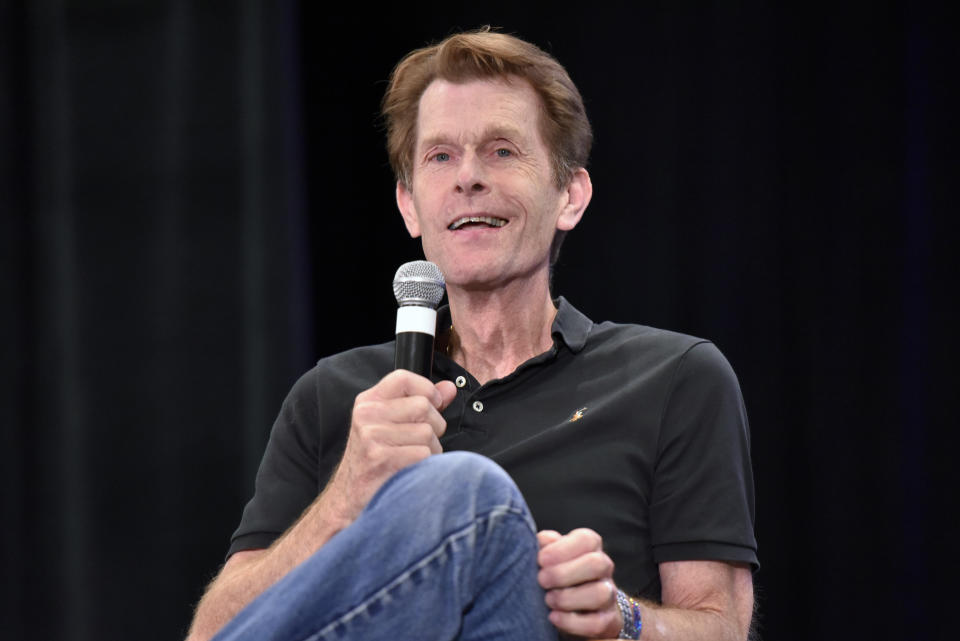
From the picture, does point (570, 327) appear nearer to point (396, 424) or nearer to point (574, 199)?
point (574, 199)

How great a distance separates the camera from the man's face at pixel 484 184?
164 cm

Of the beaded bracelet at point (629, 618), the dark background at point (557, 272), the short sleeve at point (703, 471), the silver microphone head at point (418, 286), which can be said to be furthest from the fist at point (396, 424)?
the dark background at point (557, 272)

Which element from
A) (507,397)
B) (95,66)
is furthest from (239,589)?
(95,66)

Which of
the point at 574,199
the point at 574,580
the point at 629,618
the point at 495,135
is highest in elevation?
the point at 495,135

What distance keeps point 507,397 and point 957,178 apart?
4.09ft

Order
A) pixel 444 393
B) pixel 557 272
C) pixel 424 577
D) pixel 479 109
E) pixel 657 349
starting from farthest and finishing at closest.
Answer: pixel 557 272, pixel 479 109, pixel 657 349, pixel 444 393, pixel 424 577

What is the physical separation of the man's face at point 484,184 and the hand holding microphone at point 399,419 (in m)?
0.40

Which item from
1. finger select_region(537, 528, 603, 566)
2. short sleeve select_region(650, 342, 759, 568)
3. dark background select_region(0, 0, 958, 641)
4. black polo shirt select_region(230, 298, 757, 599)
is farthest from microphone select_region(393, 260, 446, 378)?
dark background select_region(0, 0, 958, 641)

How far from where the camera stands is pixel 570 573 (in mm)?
1086

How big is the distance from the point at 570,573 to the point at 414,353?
304 mm

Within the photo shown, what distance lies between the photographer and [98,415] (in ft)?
8.29

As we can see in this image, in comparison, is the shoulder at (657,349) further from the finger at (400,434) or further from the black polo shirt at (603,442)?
the finger at (400,434)

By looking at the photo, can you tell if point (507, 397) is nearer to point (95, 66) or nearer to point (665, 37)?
point (665, 37)

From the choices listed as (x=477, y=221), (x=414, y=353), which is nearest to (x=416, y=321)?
(x=414, y=353)
